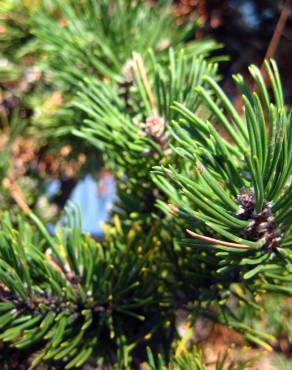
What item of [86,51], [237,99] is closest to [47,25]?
[86,51]

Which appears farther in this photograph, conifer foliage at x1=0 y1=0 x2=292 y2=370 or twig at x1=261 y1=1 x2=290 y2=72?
twig at x1=261 y1=1 x2=290 y2=72

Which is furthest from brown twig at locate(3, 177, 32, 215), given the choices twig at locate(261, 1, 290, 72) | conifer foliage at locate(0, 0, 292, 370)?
twig at locate(261, 1, 290, 72)

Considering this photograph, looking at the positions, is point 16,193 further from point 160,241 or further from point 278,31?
point 278,31

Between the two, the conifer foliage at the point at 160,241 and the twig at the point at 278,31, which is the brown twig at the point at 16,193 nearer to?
the conifer foliage at the point at 160,241

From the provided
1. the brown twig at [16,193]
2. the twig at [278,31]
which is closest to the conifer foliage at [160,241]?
the brown twig at [16,193]

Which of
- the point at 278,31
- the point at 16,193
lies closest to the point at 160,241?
the point at 16,193

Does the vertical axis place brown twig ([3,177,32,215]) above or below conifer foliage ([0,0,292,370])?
above

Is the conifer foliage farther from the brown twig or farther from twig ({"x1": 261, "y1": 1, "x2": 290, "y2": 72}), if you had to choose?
twig ({"x1": 261, "y1": 1, "x2": 290, "y2": 72})

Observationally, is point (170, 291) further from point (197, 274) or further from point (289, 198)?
point (289, 198)
